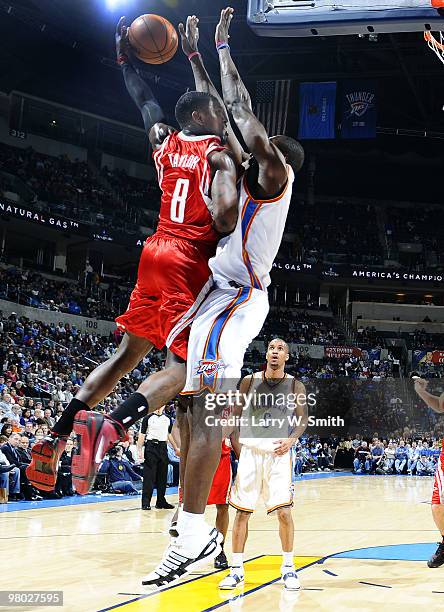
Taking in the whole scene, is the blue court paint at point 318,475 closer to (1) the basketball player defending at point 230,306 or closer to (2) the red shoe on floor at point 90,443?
(1) the basketball player defending at point 230,306

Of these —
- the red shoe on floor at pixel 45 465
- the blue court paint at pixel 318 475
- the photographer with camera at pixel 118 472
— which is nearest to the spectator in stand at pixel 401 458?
the blue court paint at pixel 318 475

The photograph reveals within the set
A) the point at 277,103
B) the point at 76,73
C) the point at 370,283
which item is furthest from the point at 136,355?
the point at 370,283

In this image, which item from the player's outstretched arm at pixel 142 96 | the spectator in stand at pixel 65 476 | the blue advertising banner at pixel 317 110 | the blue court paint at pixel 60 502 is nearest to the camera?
the player's outstretched arm at pixel 142 96

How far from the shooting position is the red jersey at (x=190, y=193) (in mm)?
3807

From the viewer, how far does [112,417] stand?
333 centimetres

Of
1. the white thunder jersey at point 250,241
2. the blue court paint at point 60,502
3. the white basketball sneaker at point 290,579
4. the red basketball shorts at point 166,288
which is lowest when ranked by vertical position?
the blue court paint at point 60,502

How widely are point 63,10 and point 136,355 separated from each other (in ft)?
71.0

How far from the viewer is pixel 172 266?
370 centimetres

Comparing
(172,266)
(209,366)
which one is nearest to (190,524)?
(209,366)

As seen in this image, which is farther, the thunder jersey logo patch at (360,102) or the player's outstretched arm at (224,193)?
the thunder jersey logo patch at (360,102)

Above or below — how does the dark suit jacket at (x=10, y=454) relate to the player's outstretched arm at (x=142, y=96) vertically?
below

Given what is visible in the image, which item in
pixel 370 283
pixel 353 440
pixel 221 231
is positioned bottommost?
pixel 353 440

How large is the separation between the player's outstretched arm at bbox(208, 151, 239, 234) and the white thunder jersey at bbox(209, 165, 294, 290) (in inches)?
2.1

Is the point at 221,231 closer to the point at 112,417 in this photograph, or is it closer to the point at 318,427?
the point at 112,417
